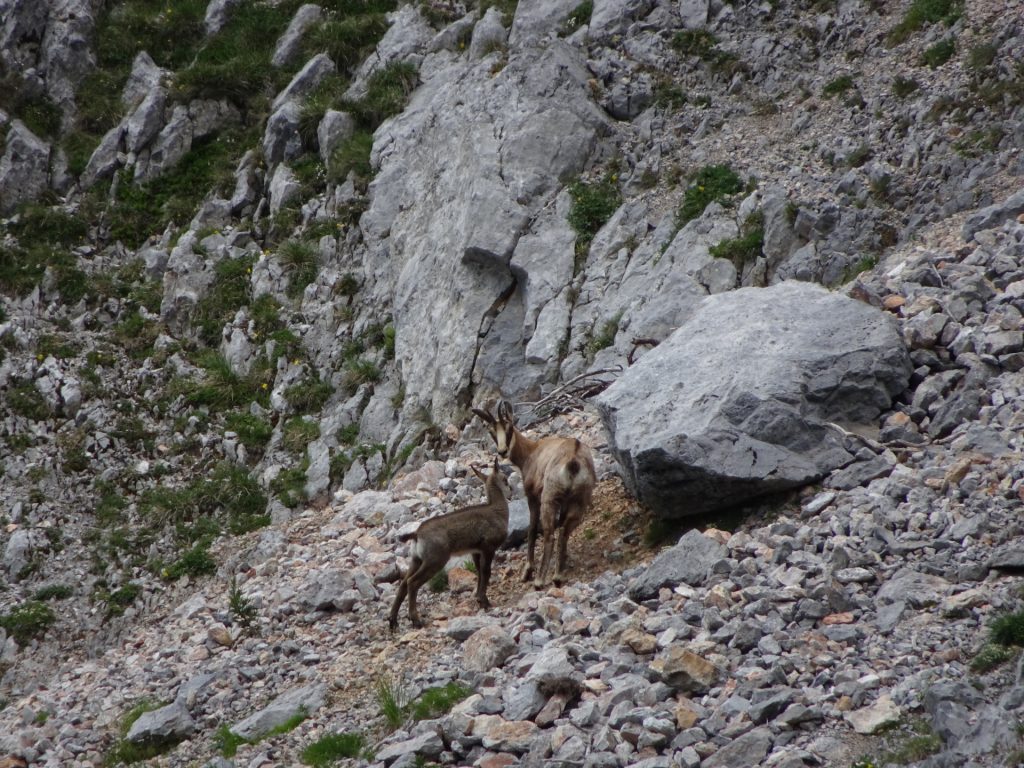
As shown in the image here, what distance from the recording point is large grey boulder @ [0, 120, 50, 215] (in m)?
23.5

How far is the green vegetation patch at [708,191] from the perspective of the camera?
51.5 feet

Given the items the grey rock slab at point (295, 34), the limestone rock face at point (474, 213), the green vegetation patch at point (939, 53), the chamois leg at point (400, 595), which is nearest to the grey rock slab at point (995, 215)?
the green vegetation patch at point (939, 53)

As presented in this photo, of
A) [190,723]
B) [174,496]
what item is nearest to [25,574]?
[174,496]

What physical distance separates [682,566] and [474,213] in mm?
10269

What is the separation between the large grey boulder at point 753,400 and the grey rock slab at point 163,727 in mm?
4965

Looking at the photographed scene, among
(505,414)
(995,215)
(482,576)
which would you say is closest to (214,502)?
(505,414)

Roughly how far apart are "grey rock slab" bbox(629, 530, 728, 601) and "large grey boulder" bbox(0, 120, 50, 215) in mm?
20758

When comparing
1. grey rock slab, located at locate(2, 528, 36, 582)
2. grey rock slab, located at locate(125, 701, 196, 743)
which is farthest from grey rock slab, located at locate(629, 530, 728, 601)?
grey rock slab, located at locate(2, 528, 36, 582)

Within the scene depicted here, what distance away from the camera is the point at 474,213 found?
17297 mm

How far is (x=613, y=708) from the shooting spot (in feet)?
21.9

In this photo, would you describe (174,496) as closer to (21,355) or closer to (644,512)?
(21,355)

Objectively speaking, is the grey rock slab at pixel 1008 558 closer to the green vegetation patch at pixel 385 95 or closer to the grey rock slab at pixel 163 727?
the grey rock slab at pixel 163 727

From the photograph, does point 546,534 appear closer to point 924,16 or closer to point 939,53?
point 939,53

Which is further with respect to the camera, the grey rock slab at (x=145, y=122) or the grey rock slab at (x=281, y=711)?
the grey rock slab at (x=145, y=122)
